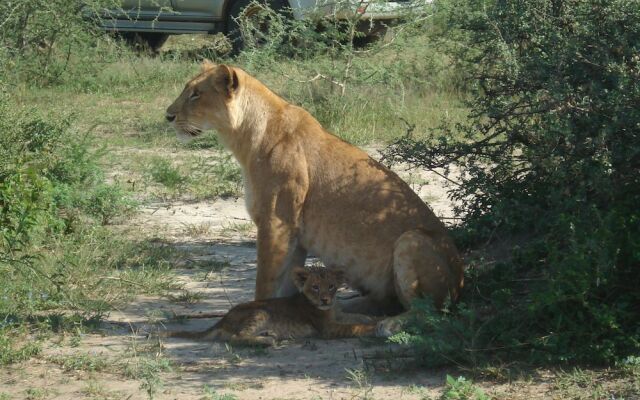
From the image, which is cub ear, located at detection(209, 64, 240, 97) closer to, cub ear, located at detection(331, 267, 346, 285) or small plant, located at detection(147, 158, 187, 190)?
cub ear, located at detection(331, 267, 346, 285)

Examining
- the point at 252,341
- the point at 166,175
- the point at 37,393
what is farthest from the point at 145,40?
the point at 37,393

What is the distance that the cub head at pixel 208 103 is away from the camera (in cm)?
703

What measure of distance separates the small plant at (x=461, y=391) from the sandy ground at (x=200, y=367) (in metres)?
0.10

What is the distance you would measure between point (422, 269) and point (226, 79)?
1.75 meters

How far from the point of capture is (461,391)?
→ 5.34m

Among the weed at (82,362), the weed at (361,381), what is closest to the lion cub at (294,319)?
the weed at (82,362)

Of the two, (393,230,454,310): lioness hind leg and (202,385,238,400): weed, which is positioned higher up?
(393,230,454,310): lioness hind leg

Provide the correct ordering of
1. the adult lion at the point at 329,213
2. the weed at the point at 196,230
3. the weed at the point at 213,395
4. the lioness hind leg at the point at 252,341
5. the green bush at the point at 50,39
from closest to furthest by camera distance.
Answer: the weed at the point at 213,395 < the lioness hind leg at the point at 252,341 < the adult lion at the point at 329,213 < the weed at the point at 196,230 < the green bush at the point at 50,39

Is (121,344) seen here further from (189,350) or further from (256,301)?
(256,301)

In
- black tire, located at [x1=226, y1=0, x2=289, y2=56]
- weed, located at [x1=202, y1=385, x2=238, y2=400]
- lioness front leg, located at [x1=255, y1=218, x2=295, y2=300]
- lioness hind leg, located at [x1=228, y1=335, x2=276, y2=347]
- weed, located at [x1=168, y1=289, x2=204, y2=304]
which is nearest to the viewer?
weed, located at [x1=202, y1=385, x2=238, y2=400]

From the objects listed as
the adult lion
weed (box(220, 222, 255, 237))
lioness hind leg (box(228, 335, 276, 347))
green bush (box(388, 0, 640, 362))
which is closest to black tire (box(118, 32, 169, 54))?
weed (box(220, 222, 255, 237))

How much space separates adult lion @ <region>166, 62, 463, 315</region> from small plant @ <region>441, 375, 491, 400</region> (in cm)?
116

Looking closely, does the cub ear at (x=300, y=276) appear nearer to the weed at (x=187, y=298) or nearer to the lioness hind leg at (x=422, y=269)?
the lioness hind leg at (x=422, y=269)

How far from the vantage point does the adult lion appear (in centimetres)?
660
